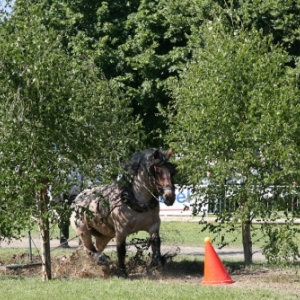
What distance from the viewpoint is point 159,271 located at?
15.0 meters

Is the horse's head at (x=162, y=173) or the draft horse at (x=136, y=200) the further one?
the draft horse at (x=136, y=200)

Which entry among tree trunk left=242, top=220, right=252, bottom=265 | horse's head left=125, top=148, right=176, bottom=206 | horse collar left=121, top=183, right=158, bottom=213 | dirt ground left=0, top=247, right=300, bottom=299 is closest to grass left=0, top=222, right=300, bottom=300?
dirt ground left=0, top=247, right=300, bottom=299

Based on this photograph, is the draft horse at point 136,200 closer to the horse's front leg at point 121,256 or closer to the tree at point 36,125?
the horse's front leg at point 121,256

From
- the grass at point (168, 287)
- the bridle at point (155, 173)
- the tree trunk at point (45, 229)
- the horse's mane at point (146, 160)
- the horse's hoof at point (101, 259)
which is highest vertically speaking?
the horse's mane at point (146, 160)

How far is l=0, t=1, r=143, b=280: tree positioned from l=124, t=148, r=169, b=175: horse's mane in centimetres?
89

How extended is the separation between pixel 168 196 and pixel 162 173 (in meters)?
0.45

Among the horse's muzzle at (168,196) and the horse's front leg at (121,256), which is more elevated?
the horse's muzzle at (168,196)

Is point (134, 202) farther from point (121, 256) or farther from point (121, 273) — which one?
point (121, 273)

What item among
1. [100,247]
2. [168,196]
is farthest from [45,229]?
[100,247]

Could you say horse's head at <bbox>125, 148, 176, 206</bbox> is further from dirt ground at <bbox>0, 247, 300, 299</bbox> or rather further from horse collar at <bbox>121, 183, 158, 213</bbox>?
dirt ground at <bbox>0, 247, 300, 299</bbox>

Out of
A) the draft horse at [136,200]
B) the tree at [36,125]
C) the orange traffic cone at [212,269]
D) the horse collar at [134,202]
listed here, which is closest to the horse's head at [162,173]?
the draft horse at [136,200]

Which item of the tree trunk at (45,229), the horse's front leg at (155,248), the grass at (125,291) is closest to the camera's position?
the grass at (125,291)

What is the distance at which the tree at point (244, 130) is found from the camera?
1480 cm

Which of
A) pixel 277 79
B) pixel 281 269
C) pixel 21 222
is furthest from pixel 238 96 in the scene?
pixel 21 222
